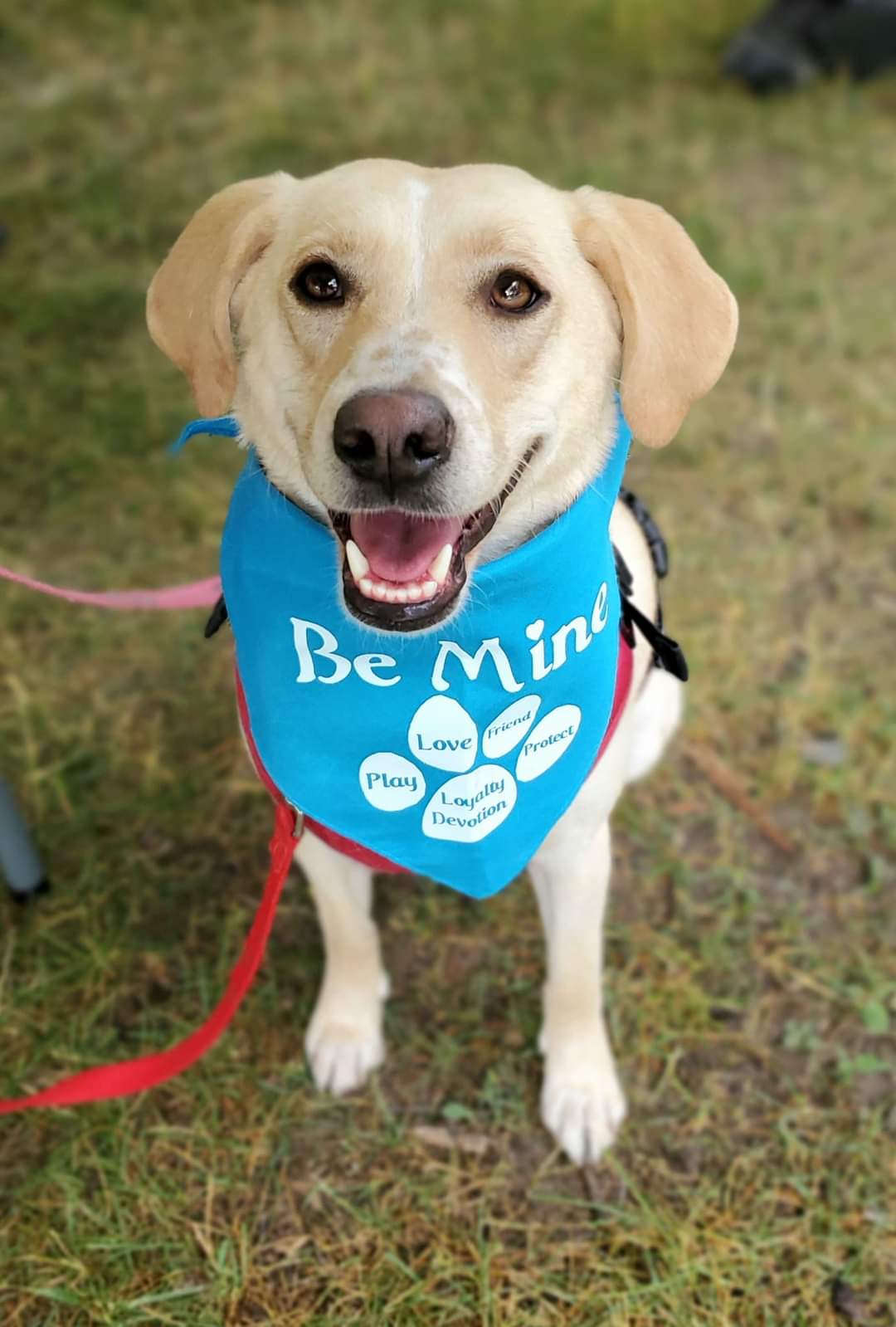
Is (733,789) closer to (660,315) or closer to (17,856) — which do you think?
(660,315)

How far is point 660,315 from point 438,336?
37 cm

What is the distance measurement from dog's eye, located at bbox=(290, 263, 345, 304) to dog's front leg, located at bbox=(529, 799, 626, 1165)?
106cm

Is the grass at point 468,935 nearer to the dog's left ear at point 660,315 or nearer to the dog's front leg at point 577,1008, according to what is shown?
the dog's front leg at point 577,1008

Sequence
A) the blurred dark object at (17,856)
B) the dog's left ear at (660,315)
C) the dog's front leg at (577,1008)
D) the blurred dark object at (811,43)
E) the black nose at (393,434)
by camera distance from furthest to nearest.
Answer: the blurred dark object at (811,43) → the blurred dark object at (17,856) → the dog's front leg at (577,1008) → the dog's left ear at (660,315) → the black nose at (393,434)

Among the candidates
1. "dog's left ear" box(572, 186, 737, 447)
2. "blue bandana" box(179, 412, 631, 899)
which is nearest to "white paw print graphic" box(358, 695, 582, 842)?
"blue bandana" box(179, 412, 631, 899)

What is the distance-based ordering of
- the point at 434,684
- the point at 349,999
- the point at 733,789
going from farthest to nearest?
the point at 733,789, the point at 349,999, the point at 434,684

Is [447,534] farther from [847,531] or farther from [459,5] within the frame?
[459,5]

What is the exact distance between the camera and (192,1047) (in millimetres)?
2104

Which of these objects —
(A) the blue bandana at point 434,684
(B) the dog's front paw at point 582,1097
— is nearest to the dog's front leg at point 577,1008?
(B) the dog's front paw at point 582,1097

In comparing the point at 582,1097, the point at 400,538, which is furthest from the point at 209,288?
the point at 582,1097

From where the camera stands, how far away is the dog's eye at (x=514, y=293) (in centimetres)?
171

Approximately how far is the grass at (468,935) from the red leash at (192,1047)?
0.23 metres

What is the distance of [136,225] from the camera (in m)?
5.05

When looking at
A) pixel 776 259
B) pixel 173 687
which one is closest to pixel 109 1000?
pixel 173 687
